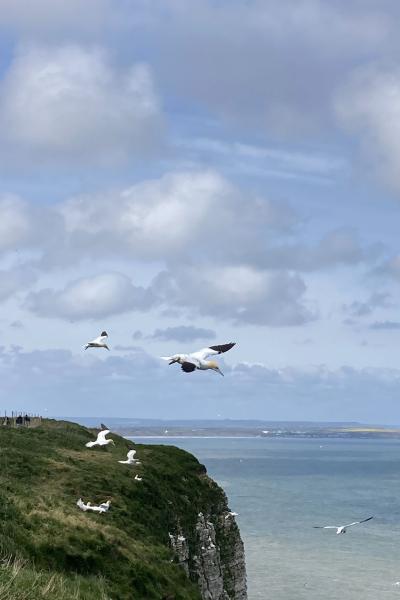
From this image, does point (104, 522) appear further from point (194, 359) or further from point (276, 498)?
point (276, 498)

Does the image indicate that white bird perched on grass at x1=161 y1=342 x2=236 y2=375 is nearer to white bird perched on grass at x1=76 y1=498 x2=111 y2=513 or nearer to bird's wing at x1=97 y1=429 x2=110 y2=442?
white bird perched on grass at x1=76 y1=498 x2=111 y2=513

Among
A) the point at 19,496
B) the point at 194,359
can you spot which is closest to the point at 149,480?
the point at 19,496

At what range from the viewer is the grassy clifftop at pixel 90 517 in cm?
3174

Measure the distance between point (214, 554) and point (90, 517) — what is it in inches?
771

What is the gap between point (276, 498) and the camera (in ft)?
520

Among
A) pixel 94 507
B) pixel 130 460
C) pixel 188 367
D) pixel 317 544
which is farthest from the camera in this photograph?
pixel 317 544

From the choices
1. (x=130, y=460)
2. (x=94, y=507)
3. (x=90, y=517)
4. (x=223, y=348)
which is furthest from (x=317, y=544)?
(x=223, y=348)

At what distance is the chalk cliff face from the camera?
186ft

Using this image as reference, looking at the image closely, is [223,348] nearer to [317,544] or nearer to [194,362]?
[194,362]

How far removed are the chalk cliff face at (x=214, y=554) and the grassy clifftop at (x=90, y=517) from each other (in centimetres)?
89

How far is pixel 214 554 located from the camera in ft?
200

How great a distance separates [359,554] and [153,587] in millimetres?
64627

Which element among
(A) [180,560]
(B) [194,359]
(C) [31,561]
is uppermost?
(B) [194,359]

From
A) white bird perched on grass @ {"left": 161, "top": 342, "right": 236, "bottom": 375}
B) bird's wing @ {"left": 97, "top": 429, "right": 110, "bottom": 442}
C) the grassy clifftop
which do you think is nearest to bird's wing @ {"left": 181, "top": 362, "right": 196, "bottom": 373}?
white bird perched on grass @ {"left": 161, "top": 342, "right": 236, "bottom": 375}
